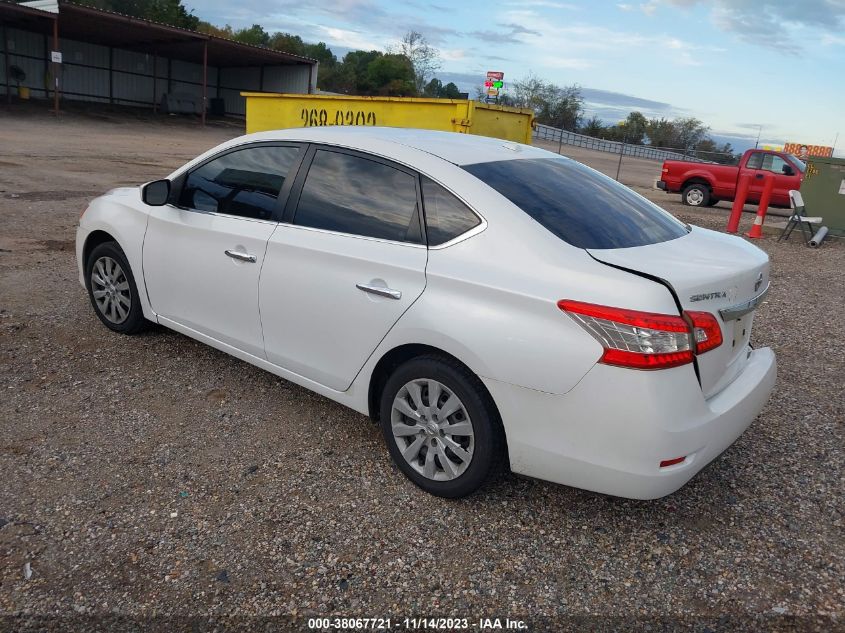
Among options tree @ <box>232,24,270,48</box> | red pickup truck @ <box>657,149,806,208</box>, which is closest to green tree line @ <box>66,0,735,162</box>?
tree @ <box>232,24,270,48</box>

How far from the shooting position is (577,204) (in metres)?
3.24

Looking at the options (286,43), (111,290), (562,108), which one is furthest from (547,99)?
(111,290)

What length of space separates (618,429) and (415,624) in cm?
105

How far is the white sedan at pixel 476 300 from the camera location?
8.58 feet

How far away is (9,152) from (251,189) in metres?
15.2

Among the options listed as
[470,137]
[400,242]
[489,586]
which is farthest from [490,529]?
[470,137]

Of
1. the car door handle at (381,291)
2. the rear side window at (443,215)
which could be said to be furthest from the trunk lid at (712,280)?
the car door handle at (381,291)

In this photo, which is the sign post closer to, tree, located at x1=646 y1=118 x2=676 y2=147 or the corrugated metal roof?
the corrugated metal roof

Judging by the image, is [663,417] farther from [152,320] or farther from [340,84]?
[340,84]

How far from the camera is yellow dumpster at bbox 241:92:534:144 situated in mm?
9344

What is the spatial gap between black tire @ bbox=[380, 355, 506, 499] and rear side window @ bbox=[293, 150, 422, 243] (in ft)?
1.99

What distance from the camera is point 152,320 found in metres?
4.52

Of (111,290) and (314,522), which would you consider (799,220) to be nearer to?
(111,290)

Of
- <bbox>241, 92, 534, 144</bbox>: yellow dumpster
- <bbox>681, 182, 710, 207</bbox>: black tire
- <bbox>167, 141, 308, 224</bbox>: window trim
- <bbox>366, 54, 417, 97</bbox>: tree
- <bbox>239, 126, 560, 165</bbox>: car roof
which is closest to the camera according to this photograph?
<bbox>239, 126, 560, 165</bbox>: car roof
